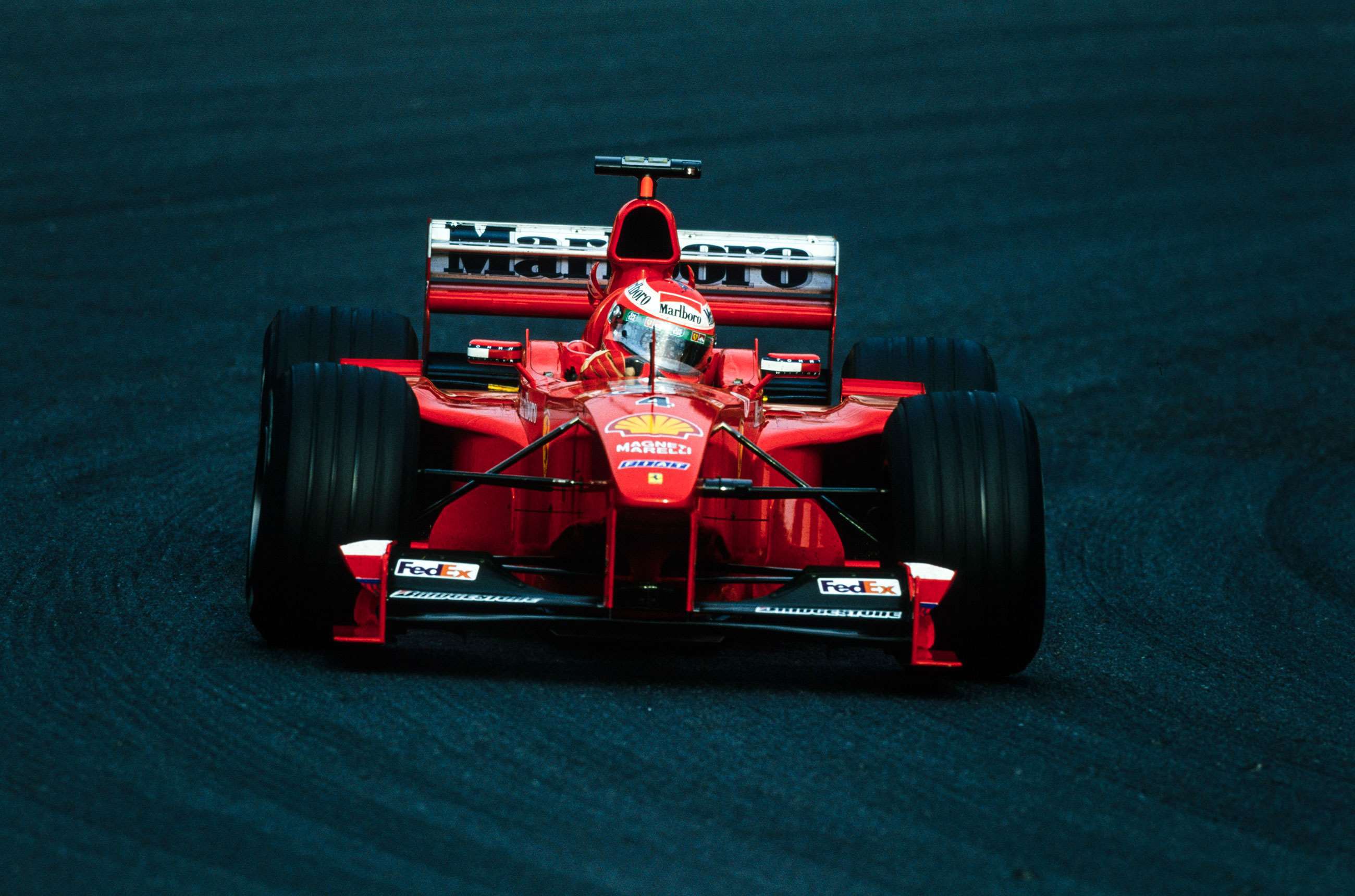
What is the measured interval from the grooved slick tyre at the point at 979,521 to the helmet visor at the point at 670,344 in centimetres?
137

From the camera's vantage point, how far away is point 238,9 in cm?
2573

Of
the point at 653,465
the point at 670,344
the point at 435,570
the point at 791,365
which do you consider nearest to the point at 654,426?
the point at 653,465

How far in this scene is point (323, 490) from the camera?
24.1 feet

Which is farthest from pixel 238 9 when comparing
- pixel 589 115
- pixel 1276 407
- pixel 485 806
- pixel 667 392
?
pixel 485 806

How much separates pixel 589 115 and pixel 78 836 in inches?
695

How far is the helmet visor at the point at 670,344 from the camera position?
28.9 feet

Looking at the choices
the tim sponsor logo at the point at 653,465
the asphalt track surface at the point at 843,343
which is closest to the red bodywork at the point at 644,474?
the tim sponsor logo at the point at 653,465

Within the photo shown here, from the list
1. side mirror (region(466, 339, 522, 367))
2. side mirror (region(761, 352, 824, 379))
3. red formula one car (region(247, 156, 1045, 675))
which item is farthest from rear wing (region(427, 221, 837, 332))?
red formula one car (region(247, 156, 1045, 675))

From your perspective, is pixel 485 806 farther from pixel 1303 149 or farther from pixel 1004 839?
pixel 1303 149

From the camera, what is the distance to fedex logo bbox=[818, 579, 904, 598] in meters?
7.35

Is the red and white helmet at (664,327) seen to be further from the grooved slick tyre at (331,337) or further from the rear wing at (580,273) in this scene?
the rear wing at (580,273)

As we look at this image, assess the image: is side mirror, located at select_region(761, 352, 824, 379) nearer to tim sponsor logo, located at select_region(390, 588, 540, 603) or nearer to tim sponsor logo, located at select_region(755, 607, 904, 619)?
tim sponsor logo, located at select_region(755, 607, 904, 619)

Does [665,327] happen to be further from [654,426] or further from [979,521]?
[979,521]

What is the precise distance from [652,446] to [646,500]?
0.84 ft
